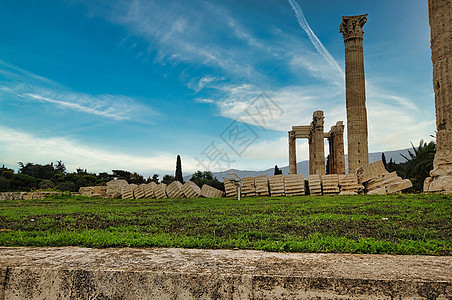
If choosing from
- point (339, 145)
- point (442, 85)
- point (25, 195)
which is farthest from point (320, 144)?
point (25, 195)

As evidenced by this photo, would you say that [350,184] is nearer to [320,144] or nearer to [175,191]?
[175,191]

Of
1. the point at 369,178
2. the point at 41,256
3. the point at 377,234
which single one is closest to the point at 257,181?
the point at 369,178

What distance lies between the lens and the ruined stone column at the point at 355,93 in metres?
20.8

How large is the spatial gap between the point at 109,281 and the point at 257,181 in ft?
49.1

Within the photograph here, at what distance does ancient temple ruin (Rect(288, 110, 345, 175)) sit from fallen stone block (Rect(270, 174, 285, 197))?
47.7 ft

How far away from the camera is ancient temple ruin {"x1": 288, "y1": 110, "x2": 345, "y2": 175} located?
97.0 feet

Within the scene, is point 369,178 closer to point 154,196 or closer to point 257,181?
point 257,181

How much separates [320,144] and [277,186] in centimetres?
1492

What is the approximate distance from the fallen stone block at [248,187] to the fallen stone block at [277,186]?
971 mm

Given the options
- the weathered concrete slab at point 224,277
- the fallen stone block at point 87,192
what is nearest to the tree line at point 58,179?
the fallen stone block at point 87,192

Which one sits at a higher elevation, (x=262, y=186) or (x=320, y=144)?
(x=320, y=144)

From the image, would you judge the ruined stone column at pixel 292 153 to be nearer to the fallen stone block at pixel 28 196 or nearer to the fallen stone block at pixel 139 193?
the fallen stone block at pixel 139 193

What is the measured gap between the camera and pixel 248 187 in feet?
55.1

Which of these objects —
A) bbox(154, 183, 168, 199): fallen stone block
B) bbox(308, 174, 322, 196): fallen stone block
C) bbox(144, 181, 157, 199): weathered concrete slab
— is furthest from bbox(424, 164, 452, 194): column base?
bbox(144, 181, 157, 199): weathered concrete slab
